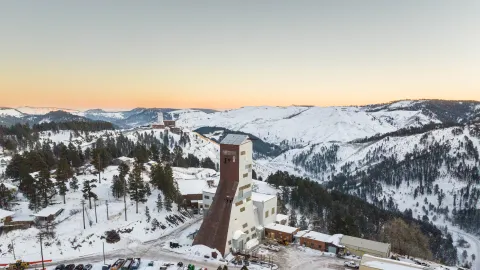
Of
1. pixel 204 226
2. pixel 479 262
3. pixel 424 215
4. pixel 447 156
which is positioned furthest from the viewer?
pixel 447 156

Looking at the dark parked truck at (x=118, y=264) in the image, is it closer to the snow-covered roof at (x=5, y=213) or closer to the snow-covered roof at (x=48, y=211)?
the snow-covered roof at (x=48, y=211)

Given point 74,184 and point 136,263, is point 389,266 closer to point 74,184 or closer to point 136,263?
point 136,263

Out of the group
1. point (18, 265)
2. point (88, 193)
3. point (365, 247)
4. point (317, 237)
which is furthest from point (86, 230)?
point (365, 247)

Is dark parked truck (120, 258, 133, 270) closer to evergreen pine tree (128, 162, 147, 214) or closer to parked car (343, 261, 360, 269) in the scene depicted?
evergreen pine tree (128, 162, 147, 214)

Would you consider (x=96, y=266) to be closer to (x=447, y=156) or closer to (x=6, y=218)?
(x=6, y=218)

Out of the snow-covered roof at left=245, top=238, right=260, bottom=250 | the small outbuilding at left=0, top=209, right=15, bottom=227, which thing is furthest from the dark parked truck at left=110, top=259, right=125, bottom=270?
the small outbuilding at left=0, top=209, right=15, bottom=227

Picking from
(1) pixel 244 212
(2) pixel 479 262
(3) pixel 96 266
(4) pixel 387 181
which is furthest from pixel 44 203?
(4) pixel 387 181
